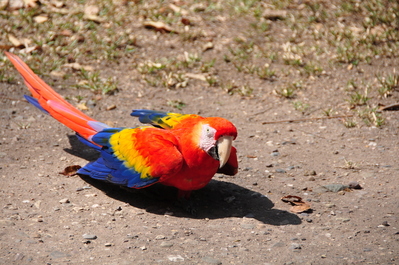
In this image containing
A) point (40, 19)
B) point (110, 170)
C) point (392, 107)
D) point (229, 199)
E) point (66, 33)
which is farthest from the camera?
point (40, 19)

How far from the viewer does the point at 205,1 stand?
672 cm

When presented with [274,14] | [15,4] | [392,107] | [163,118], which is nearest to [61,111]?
[163,118]

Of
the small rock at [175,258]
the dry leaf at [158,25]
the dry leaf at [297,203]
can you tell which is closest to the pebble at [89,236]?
the small rock at [175,258]

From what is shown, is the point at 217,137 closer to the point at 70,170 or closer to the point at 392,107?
the point at 70,170

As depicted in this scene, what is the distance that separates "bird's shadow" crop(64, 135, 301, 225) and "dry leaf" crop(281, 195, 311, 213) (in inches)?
2.4

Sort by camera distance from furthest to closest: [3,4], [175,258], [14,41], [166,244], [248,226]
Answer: [3,4]
[14,41]
[248,226]
[166,244]
[175,258]

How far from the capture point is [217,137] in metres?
2.93

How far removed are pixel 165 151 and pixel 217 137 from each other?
0.34 meters

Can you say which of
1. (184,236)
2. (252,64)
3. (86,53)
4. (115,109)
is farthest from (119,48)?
(184,236)

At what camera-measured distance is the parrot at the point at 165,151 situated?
2.98 metres

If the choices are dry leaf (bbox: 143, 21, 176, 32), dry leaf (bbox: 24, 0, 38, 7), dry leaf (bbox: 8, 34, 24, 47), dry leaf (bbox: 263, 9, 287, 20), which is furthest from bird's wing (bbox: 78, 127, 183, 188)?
dry leaf (bbox: 263, 9, 287, 20)

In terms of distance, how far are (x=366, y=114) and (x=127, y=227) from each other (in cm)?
269

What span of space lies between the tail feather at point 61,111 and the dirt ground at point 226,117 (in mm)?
363

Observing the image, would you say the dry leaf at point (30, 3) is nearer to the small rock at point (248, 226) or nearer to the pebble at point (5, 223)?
the pebble at point (5, 223)
